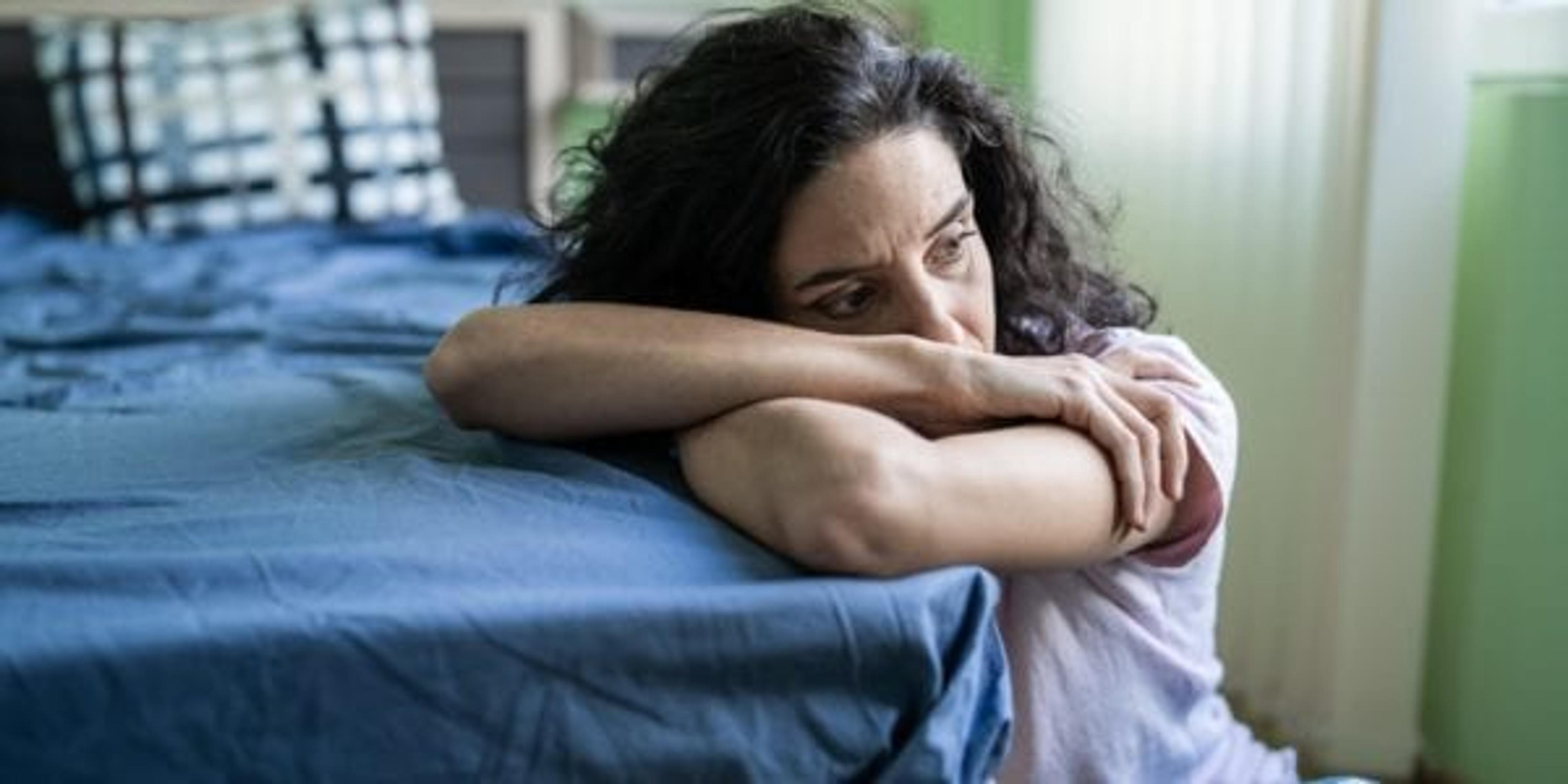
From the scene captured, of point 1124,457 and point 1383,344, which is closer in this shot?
point 1124,457

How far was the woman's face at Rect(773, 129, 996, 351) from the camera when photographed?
88cm

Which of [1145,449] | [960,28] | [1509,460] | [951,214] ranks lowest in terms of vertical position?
[1509,460]

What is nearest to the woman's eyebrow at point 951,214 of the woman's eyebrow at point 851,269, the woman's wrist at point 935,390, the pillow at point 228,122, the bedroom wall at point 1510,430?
the woman's eyebrow at point 851,269

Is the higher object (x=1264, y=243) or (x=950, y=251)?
(x=950, y=251)

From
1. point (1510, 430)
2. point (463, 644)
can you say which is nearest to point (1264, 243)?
point (1510, 430)

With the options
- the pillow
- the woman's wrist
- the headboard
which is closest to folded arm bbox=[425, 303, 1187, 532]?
the woman's wrist

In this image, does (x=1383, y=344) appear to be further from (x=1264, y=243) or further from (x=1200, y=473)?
(x=1200, y=473)

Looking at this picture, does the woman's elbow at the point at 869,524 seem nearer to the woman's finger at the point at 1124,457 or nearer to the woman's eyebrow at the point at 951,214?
the woman's finger at the point at 1124,457

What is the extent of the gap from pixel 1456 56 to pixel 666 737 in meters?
1.29

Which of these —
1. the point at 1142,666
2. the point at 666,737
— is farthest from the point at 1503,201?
the point at 666,737

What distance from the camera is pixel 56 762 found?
0.62 metres

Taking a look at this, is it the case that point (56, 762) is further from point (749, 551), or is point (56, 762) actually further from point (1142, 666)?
point (1142, 666)

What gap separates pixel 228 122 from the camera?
2398 millimetres

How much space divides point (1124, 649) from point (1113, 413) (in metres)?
0.14
